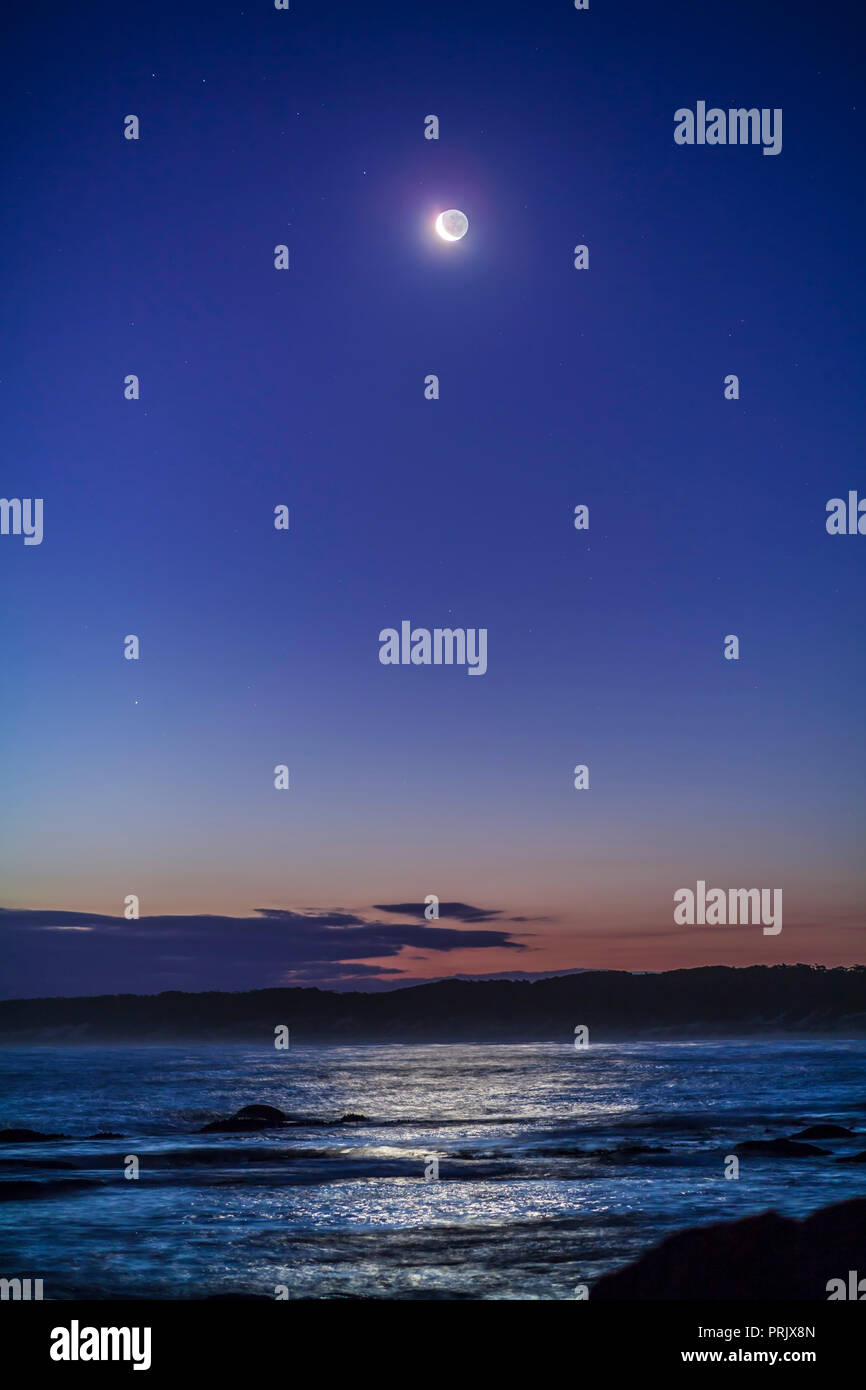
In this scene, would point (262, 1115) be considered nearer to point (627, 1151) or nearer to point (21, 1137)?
point (21, 1137)

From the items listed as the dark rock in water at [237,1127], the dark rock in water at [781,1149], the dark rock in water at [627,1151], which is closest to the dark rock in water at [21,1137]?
the dark rock in water at [237,1127]

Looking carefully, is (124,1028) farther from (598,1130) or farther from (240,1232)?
(240,1232)

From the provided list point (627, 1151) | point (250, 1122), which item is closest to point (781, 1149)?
point (627, 1151)

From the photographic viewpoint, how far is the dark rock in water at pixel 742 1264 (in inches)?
623

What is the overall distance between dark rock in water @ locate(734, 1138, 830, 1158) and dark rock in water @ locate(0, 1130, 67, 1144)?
28.8 m

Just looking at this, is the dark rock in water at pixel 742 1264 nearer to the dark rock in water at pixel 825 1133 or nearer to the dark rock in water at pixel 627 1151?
the dark rock in water at pixel 627 1151

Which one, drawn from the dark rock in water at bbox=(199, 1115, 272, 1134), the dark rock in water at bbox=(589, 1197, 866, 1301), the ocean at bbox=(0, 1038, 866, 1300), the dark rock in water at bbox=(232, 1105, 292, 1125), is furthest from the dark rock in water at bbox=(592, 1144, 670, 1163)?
the dark rock in water at bbox=(589, 1197, 866, 1301)

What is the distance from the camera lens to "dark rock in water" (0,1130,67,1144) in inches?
1668

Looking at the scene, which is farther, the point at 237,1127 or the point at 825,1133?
the point at 237,1127

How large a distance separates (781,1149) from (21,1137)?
30968mm

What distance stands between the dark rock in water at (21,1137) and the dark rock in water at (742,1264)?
3349 centimetres

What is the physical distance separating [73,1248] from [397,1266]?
7.31 meters

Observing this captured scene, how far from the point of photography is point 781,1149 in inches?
1323

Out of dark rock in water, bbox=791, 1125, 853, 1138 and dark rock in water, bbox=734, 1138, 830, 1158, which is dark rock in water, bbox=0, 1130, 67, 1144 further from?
dark rock in water, bbox=791, 1125, 853, 1138
